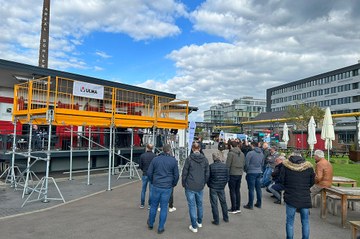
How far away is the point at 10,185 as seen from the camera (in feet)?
37.1

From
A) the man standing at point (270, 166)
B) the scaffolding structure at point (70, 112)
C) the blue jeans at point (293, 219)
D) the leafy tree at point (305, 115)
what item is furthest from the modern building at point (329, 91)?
the blue jeans at point (293, 219)

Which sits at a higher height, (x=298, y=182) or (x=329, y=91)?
(x=329, y=91)

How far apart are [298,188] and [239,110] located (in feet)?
418

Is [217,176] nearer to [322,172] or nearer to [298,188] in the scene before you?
[298,188]

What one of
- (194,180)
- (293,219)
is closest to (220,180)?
(194,180)

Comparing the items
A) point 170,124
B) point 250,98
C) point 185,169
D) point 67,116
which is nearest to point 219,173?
point 185,169

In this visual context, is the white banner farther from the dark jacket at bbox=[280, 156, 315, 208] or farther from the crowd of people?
the dark jacket at bbox=[280, 156, 315, 208]

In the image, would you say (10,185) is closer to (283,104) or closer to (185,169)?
(185,169)

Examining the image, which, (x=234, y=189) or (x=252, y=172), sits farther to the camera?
(x=252, y=172)

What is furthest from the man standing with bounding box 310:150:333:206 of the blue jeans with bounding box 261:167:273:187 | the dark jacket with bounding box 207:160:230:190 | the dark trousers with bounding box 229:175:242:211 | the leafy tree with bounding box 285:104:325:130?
the leafy tree with bounding box 285:104:325:130

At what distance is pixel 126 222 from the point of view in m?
6.68

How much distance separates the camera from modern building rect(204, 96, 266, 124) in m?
130

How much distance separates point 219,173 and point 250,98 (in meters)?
136

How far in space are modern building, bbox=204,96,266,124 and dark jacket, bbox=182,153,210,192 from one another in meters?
119
